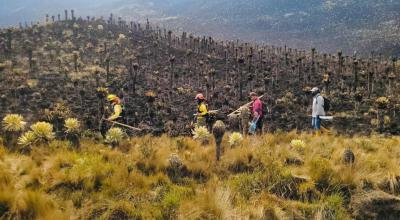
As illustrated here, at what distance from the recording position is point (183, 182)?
27.0ft

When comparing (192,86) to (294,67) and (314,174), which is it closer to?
(294,67)

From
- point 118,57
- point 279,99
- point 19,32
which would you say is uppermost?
point 19,32

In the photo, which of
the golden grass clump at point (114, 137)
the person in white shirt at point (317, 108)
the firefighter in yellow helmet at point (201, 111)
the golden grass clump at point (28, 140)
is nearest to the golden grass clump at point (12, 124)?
the golden grass clump at point (28, 140)

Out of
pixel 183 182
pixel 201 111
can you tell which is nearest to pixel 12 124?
pixel 183 182

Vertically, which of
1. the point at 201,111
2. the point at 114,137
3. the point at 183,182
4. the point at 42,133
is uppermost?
the point at 42,133

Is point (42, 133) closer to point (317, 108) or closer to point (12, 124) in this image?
point (12, 124)

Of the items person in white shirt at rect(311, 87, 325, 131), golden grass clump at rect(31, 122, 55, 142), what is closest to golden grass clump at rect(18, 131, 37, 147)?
golden grass clump at rect(31, 122, 55, 142)

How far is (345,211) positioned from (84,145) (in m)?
6.17

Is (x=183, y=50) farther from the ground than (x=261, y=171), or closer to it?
farther from the ground

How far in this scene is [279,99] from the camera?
127 feet

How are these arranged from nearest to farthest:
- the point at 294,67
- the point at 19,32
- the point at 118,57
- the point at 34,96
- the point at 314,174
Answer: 1. the point at 314,174
2. the point at 34,96
3. the point at 294,67
4. the point at 118,57
5. the point at 19,32

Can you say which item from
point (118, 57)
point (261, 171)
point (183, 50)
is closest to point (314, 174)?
point (261, 171)

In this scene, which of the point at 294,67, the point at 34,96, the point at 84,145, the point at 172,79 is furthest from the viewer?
the point at 294,67

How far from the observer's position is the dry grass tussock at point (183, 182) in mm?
6488
